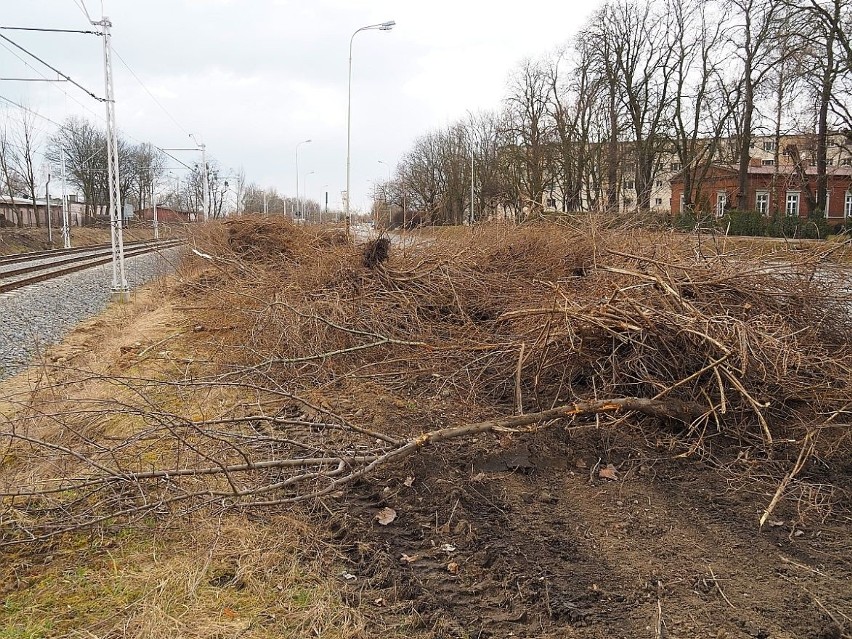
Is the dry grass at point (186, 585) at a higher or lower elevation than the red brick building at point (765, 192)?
lower

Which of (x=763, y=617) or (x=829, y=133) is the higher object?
(x=829, y=133)

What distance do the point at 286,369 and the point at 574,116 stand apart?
32026mm

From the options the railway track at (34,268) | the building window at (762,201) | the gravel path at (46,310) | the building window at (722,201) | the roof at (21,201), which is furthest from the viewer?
the roof at (21,201)

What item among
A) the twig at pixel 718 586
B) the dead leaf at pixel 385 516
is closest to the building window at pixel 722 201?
the twig at pixel 718 586

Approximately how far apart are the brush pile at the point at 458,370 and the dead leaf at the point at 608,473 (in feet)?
1.19

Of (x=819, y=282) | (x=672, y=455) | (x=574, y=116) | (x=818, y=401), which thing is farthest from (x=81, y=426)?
(x=574, y=116)

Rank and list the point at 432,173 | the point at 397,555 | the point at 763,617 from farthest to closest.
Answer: the point at 432,173, the point at 397,555, the point at 763,617

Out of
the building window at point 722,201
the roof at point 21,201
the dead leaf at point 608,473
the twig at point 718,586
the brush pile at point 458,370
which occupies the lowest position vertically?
the twig at point 718,586

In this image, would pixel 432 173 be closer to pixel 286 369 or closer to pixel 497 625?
pixel 286 369

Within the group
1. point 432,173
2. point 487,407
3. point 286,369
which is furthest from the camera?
point 432,173

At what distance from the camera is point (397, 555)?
3471mm

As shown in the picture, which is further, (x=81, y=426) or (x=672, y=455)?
(x=81, y=426)

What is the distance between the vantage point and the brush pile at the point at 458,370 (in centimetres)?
404

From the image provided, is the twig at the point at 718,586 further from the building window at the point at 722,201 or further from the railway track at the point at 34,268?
the railway track at the point at 34,268
